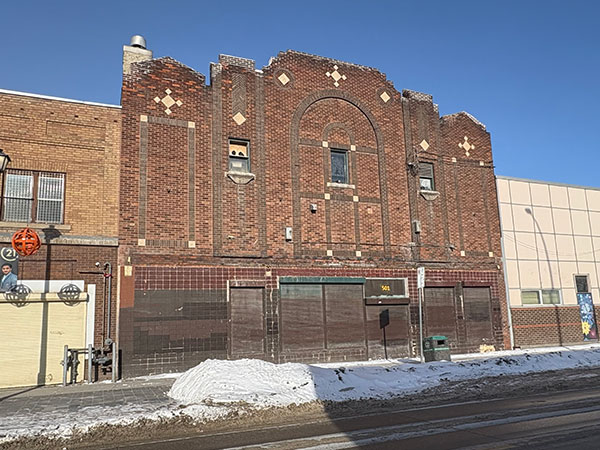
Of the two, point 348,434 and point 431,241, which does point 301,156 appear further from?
point 348,434

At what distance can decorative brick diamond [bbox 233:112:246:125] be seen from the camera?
59.5ft

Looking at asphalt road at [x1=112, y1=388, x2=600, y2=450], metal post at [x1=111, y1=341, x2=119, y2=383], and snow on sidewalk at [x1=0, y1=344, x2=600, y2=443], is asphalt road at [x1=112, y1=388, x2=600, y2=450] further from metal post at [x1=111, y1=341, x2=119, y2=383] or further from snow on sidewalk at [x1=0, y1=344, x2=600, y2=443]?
metal post at [x1=111, y1=341, x2=119, y2=383]

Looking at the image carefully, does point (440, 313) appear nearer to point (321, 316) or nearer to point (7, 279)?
point (321, 316)

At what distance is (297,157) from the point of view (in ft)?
62.1

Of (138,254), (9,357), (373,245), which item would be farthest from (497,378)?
(9,357)

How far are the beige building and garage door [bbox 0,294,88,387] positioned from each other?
17.9 meters

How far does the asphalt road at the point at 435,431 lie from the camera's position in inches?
284

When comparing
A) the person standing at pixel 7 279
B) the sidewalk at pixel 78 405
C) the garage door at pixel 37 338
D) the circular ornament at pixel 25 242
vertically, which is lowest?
the sidewalk at pixel 78 405

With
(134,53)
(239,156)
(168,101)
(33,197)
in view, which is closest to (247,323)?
(239,156)

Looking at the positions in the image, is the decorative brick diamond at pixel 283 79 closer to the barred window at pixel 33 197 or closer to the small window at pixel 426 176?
the small window at pixel 426 176

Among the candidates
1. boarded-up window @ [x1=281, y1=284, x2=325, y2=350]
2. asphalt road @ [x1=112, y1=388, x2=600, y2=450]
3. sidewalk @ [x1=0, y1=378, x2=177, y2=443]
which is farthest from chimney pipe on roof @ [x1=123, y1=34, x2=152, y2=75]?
asphalt road @ [x1=112, y1=388, x2=600, y2=450]

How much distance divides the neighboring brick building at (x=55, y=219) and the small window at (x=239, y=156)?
13.1ft

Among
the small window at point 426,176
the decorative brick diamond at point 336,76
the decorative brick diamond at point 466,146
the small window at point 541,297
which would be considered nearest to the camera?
the decorative brick diamond at point 336,76

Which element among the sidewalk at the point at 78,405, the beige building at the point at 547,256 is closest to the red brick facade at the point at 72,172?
the sidewalk at the point at 78,405
